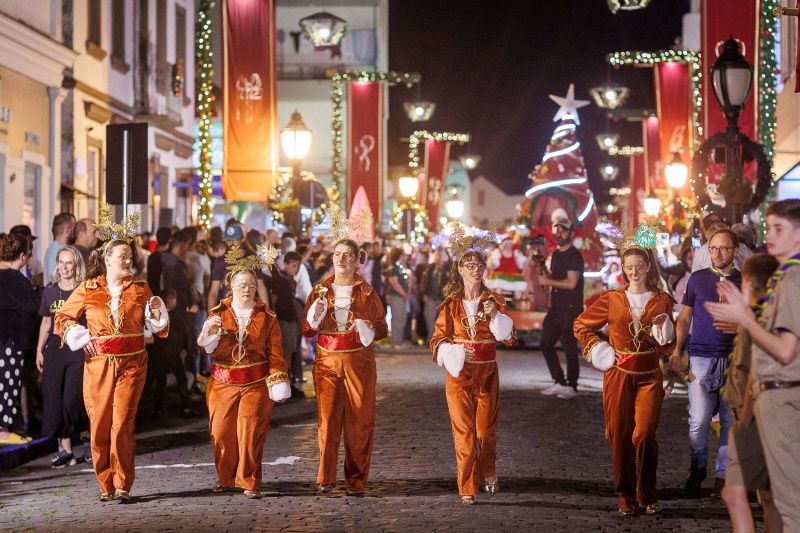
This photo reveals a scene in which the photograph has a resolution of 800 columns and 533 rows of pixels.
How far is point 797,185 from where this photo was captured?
24516mm

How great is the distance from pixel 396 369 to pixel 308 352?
2679mm

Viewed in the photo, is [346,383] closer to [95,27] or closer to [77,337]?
[77,337]

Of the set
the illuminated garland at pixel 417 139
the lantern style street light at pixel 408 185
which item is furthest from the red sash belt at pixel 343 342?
the illuminated garland at pixel 417 139

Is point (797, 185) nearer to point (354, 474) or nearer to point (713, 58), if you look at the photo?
point (713, 58)

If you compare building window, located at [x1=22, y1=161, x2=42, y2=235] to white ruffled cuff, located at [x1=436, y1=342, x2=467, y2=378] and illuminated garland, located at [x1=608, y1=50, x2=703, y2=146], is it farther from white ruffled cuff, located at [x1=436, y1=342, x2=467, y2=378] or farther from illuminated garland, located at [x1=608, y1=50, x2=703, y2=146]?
white ruffled cuff, located at [x1=436, y1=342, x2=467, y2=378]

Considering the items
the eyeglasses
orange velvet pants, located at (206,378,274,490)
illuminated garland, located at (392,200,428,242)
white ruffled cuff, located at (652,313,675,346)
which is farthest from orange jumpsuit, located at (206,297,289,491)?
illuminated garland, located at (392,200,428,242)

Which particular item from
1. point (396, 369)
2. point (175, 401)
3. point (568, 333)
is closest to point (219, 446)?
point (175, 401)

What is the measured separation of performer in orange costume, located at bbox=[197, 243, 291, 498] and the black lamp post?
5.95 m

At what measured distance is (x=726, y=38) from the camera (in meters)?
18.8

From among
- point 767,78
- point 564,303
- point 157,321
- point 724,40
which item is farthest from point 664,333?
point 724,40

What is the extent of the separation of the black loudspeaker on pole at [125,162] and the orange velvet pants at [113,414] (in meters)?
5.84

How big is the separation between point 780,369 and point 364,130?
26.3 metres

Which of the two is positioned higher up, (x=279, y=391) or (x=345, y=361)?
(x=345, y=361)

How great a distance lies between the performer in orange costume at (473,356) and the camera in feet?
32.2
